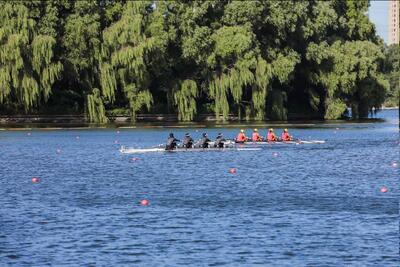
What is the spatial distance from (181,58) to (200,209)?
60.4 m

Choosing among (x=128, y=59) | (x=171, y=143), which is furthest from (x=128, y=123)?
(x=171, y=143)

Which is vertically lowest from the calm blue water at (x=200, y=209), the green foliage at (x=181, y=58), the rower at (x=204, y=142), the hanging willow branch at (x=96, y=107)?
the calm blue water at (x=200, y=209)

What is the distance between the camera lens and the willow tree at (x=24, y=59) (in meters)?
78.8

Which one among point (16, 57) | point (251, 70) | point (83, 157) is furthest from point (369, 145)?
point (16, 57)

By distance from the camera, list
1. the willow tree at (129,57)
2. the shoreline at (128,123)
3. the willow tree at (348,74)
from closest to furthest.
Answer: the willow tree at (129,57) → the shoreline at (128,123) → the willow tree at (348,74)

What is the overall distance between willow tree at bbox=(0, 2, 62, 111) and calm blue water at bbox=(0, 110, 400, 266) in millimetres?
23268

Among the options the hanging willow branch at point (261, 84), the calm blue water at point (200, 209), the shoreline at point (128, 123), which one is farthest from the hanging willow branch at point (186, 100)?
the calm blue water at point (200, 209)

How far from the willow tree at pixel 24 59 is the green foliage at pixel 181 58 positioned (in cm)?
9

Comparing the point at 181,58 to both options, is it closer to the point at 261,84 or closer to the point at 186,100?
the point at 186,100

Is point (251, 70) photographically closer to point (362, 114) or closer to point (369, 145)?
point (362, 114)

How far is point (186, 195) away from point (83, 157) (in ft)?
66.4

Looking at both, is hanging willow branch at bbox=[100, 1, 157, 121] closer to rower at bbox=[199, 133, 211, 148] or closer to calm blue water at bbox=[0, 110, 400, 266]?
calm blue water at bbox=[0, 110, 400, 266]

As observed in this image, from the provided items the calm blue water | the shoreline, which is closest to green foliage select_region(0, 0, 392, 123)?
the shoreline

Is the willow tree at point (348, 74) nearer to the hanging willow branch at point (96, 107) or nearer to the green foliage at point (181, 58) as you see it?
the green foliage at point (181, 58)
